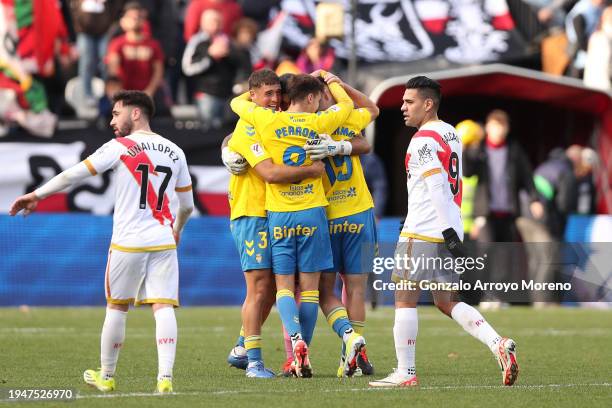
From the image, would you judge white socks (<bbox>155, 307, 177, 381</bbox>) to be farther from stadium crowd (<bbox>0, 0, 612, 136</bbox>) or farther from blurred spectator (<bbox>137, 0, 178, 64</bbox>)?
blurred spectator (<bbox>137, 0, 178, 64</bbox>)

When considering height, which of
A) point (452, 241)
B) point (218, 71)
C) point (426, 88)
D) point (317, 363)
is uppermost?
point (218, 71)

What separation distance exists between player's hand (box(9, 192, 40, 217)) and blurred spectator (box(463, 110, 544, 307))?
34.9 feet

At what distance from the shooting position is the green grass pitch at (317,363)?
336 inches

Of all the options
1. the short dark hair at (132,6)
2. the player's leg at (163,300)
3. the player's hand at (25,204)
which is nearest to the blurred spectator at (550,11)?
the short dark hair at (132,6)

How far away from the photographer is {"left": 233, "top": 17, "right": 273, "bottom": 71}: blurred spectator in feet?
66.7

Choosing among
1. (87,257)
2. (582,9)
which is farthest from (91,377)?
(582,9)

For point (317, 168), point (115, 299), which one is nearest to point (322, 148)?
point (317, 168)

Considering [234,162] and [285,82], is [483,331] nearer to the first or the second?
[234,162]

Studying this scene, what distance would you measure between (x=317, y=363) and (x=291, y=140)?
83.4 inches

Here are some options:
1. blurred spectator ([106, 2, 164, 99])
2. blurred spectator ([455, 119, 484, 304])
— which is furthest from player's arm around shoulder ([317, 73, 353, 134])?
blurred spectator ([106, 2, 164, 99])

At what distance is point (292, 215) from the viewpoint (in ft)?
32.7

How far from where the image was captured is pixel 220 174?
19.4 meters

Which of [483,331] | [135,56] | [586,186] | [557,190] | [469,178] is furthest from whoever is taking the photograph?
[586,186]

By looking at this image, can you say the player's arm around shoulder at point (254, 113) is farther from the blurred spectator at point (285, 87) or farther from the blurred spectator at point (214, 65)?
the blurred spectator at point (214, 65)
